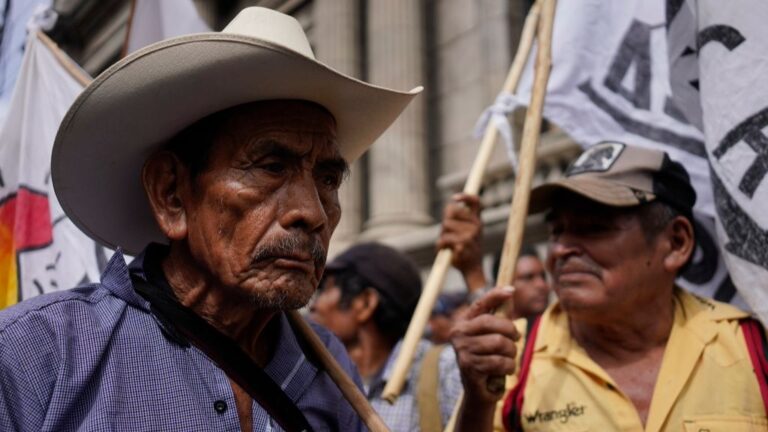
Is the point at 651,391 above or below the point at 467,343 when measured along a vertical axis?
below

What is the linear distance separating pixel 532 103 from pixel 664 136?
1020 mm

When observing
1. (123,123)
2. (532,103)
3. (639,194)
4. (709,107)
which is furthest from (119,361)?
(709,107)

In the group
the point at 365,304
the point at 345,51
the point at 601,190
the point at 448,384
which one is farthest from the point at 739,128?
the point at 345,51

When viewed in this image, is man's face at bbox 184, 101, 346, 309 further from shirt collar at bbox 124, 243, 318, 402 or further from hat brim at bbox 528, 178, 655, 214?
hat brim at bbox 528, 178, 655, 214

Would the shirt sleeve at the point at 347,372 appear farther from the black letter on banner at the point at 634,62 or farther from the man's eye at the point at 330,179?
the black letter on banner at the point at 634,62

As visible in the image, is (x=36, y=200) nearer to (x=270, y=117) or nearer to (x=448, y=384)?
(x=448, y=384)

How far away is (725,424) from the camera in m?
2.10

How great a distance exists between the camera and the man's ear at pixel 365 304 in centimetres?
373

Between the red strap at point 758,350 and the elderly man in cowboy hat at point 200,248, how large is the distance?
1152 mm

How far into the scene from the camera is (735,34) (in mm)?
2520

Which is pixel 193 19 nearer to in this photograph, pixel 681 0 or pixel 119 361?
pixel 681 0

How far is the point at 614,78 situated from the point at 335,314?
167 centimetres

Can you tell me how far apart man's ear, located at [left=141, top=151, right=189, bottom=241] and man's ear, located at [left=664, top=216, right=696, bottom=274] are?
5.12ft

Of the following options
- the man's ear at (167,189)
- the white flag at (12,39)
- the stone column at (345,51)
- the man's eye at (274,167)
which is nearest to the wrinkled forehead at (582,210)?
the man's eye at (274,167)
